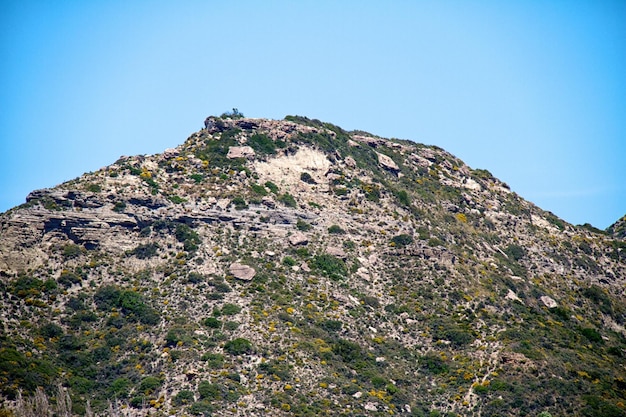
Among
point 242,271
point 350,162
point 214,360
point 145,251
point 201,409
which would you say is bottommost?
point 201,409

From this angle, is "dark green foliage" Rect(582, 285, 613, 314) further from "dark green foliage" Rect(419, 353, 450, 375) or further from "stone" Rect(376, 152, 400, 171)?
"stone" Rect(376, 152, 400, 171)

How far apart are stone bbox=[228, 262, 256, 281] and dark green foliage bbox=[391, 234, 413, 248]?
2461cm

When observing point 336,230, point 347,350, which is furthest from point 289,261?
point 347,350

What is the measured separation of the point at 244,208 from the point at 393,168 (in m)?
37.2

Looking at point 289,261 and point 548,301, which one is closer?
point 289,261

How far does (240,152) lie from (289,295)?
110 feet

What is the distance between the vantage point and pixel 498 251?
117812 millimetres

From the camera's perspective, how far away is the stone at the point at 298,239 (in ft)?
342

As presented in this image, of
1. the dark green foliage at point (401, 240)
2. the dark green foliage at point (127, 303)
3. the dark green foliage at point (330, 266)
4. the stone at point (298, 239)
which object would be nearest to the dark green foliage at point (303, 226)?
the stone at point (298, 239)

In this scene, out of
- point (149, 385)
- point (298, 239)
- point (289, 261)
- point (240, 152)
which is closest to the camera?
point (149, 385)

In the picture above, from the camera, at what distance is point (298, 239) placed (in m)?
105

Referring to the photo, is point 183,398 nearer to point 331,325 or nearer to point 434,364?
point 331,325

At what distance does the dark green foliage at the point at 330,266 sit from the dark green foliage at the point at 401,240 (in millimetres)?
10555

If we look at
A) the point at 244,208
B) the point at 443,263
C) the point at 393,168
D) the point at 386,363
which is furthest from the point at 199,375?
the point at 393,168
